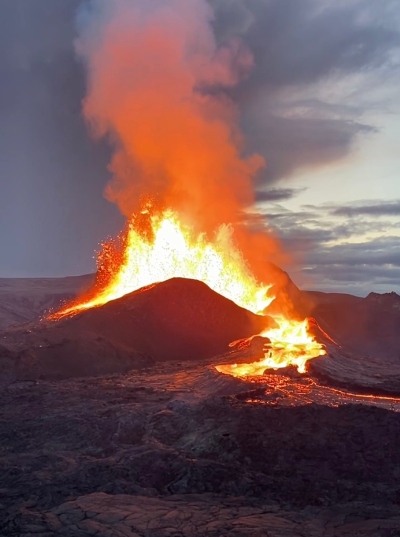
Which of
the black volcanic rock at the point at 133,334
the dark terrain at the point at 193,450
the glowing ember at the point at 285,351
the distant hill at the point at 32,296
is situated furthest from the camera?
the distant hill at the point at 32,296

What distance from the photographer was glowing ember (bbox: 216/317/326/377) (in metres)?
37.9

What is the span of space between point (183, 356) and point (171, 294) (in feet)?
19.2

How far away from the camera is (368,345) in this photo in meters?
77.5

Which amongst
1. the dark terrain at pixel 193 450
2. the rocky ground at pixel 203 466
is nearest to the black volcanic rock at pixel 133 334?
the dark terrain at pixel 193 450

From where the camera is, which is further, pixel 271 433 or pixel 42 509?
pixel 271 433

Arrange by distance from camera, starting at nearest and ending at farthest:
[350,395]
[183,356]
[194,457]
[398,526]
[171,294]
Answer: [398,526] → [194,457] → [350,395] → [183,356] → [171,294]

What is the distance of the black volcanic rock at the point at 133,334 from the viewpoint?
132ft

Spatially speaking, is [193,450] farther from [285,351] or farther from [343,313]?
[343,313]

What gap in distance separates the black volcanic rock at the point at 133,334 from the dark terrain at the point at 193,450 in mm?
247

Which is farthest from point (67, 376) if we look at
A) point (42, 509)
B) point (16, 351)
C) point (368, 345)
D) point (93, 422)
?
point (368, 345)

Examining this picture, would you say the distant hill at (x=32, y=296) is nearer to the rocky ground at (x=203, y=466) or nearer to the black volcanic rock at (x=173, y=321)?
the black volcanic rock at (x=173, y=321)

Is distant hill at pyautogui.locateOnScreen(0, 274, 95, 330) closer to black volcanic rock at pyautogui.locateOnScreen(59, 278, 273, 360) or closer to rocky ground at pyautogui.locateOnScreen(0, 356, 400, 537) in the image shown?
black volcanic rock at pyautogui.locateOnScreen(59, 278, 273, 360)

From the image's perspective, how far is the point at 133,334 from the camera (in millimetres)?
47562

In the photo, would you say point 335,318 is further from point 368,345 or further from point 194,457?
point 194,457
